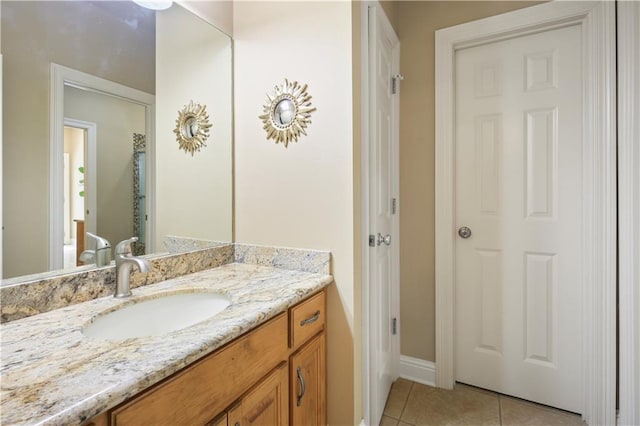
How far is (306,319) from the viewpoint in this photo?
114 centimetres

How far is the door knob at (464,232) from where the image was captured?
1826 millimetres

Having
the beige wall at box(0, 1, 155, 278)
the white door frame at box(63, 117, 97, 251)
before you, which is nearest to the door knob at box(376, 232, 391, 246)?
the white door frame at box(63, 117, 97, 251)

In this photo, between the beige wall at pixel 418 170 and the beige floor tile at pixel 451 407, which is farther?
the beige wall at pixel 418 170

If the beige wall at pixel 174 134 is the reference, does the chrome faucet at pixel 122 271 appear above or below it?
below

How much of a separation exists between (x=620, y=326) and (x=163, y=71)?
Result: 2.37 meters

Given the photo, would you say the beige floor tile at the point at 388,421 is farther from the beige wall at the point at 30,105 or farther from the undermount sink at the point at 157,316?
the beige wall at the point at 30,105

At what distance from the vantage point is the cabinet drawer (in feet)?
3.47

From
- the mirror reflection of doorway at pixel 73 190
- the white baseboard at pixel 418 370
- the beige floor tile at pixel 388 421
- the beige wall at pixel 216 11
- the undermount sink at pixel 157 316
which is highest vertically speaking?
the beige wall at pixel 216 11

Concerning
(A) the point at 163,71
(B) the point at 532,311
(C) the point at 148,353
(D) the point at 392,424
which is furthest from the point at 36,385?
(B) the point at 532,311

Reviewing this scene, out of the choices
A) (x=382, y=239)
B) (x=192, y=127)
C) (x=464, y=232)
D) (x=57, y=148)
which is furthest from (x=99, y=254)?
(x=464, y=232)

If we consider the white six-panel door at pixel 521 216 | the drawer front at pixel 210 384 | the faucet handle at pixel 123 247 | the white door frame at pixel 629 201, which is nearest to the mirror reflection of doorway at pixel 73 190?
the faucet handle at pixel 123 247

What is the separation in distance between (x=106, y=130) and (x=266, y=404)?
109 centimetres

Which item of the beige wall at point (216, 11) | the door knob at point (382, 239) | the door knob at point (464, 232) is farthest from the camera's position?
the door knob at point (464, 232)

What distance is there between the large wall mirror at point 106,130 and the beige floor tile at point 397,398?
1.31m
